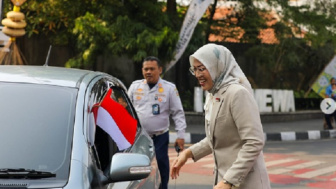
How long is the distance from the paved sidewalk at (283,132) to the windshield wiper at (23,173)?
11165mm

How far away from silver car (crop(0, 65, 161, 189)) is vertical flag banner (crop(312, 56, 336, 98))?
56.7ft

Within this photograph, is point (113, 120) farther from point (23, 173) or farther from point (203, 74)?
point (23, 173)

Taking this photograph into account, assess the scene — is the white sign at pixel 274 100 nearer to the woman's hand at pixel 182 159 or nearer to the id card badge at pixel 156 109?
the id card badge at pixel 156 109

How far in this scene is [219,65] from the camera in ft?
11.1

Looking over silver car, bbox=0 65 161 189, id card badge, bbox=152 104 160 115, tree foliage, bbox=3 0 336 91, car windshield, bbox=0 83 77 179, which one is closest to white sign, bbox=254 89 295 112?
tree foliage, bbox=3 0 336 91

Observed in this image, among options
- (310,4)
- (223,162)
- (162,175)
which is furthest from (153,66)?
(310,4)

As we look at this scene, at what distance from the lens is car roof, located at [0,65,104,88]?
3.63 m

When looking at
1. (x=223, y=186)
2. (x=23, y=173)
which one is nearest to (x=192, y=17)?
(x=223, y=186)

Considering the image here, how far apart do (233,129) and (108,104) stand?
0.75 m

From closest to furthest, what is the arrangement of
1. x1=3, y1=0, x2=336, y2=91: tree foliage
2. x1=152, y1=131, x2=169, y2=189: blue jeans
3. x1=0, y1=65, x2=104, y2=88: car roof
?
x1=0, y1=65, x2=104, y2=88: car roof → x1=152, y1=131, x2=169, y2=189: blue jeans → x1=3, y1=0, x2=336, y2=91: tree foliage

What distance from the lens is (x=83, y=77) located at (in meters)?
3.85

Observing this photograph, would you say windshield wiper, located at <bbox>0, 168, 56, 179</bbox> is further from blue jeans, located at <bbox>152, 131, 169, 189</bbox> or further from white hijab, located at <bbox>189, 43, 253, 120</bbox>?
blue jeans, located at <bbox>152, 131, 169, 189</bbox>

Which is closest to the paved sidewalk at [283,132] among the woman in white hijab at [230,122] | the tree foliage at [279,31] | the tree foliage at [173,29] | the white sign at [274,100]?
the white sign at [274,100]

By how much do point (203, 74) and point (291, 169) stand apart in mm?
6937
